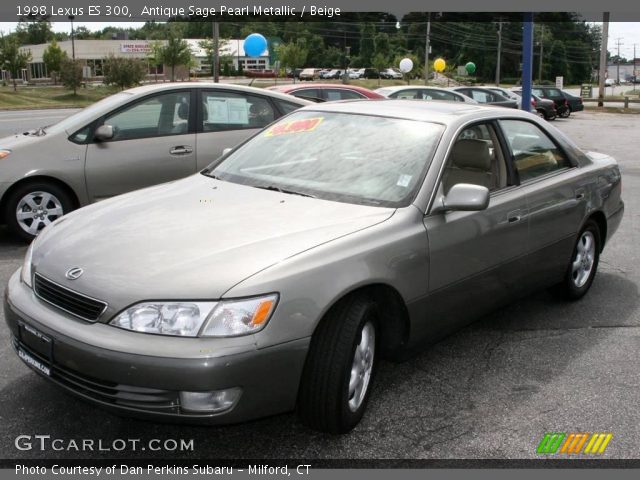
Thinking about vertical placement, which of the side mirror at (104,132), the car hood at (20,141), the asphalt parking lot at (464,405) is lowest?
the asphalt parking lot at (464,405)

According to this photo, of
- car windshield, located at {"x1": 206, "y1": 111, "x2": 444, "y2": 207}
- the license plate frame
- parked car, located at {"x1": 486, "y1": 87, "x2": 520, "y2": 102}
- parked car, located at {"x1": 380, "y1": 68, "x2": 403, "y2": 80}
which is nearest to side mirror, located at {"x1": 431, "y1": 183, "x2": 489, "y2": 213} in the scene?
car windshield, located at {"x1": 206, "y1": 111, "x2": 444, "y2": 207}

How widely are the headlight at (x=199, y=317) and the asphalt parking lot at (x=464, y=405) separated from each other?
683 millimetres

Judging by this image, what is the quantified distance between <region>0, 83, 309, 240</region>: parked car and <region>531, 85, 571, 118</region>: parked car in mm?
27654

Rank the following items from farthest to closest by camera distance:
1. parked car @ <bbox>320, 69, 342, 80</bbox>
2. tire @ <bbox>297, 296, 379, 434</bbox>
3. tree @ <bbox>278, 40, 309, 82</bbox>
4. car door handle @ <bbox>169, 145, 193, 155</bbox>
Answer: parked car @ <bbox>320, 69, 342, 80</bbox>
tree @ <bbox>278, 40, 309, 82</bbox>
car door handle @ <bbox>169, 145, 193, 155</bbox>
tire @ <bbox>297, 296, 379, 434</bbox>

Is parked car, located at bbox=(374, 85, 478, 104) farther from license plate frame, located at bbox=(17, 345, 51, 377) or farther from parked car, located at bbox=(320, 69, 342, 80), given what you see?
parked car, located at bbox=(320, 69, 342, 80)

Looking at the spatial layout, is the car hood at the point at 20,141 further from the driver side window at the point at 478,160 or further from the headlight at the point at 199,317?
the headlight at the point at 199,317

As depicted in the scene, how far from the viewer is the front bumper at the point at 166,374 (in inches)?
109

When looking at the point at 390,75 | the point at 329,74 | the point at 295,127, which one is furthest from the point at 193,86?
the point at 329,74

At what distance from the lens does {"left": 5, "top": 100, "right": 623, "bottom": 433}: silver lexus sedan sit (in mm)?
2836

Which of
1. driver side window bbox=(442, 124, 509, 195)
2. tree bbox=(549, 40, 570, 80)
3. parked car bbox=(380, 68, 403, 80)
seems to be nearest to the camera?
driver side window bbox=(442, 124, 509, 195)

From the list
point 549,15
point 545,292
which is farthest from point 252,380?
point 549,15

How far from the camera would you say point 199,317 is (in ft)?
9.27

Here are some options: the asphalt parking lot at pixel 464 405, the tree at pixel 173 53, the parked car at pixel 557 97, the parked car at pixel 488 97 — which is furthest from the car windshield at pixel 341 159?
the tree at pixel 173 53

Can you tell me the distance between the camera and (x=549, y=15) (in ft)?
405
